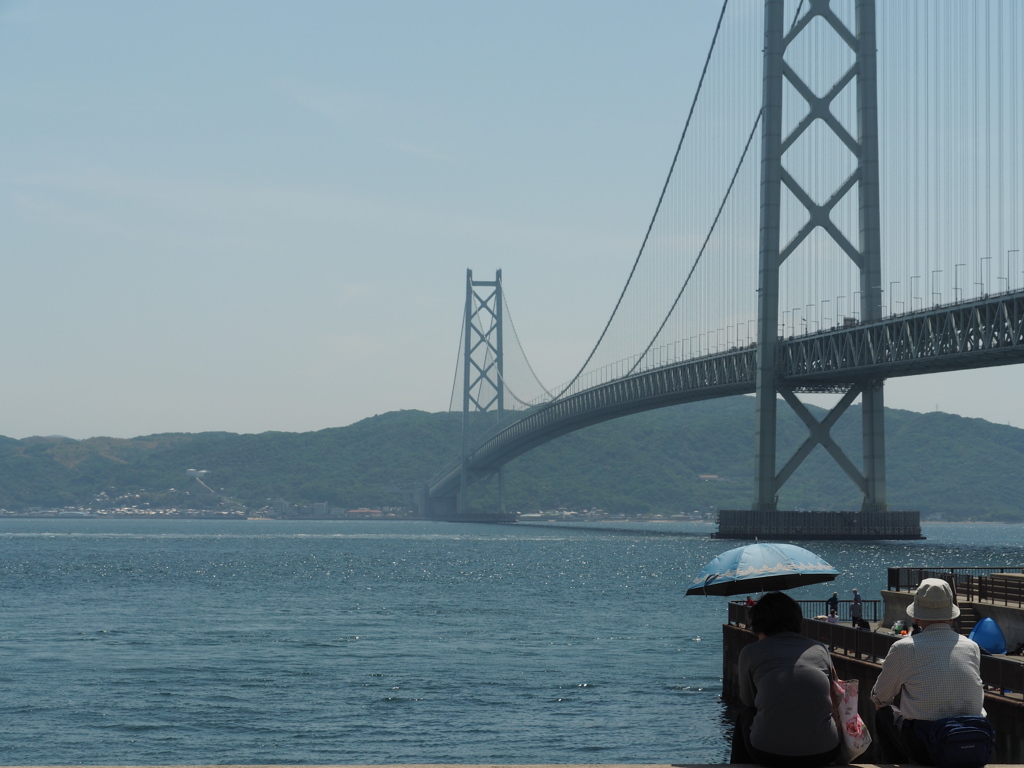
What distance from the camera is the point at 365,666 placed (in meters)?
25.6

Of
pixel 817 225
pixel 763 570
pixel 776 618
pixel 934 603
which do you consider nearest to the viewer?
pixel 776 618

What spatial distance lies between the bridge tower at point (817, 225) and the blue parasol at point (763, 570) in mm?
53768

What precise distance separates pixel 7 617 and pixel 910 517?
141 feet

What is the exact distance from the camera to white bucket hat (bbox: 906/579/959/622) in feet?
22.5

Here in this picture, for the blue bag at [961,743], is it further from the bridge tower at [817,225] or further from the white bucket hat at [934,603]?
the bridge tower at [817,225]

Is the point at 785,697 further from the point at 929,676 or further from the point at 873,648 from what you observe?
the point at 873,648

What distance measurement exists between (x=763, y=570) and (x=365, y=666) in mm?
16685

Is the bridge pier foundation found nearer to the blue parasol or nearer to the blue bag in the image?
the blue parasol

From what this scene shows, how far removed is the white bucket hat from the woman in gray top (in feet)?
1.92

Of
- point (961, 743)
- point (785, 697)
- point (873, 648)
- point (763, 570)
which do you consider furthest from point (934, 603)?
point (873, 648)

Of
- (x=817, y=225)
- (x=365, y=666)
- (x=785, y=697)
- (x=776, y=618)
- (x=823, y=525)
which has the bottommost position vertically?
(x=365, y=666)

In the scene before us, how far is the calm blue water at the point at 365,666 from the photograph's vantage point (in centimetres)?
1812

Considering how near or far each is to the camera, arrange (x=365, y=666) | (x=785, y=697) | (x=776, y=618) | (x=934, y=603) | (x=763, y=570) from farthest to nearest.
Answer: (x=365, y=666) → (x=763, y=570) → (x=934, y=603) → (x=776, y=618) → (x=785, y=697)

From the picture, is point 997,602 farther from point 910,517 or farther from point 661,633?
point 910,517
